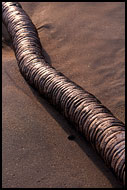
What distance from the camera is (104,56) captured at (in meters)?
4.19

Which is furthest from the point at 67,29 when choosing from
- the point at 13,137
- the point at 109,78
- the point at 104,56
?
the point at 13,137

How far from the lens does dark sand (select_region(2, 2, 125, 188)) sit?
2875mm

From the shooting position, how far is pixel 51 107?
139 inches

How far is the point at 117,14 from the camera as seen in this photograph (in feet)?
16.1

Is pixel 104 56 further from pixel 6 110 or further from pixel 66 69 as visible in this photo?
pixel 6 110

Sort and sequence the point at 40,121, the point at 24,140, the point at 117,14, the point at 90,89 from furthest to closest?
the point at 117,14, the point at 90,89, the point at 40,121, the point at 24,140

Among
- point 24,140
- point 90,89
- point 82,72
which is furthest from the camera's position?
point 82,72

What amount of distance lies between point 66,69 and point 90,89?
480 millimetres

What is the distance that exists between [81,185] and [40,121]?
2.82 ft

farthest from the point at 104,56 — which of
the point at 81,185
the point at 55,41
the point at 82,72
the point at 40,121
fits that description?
the point at 81,185

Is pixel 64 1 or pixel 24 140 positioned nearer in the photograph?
pixel 24 140

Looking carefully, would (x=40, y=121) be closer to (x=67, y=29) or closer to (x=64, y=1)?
(x=67, y=29)

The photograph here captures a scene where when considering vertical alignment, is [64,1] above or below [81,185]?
above

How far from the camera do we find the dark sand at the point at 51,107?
9.43 feet
